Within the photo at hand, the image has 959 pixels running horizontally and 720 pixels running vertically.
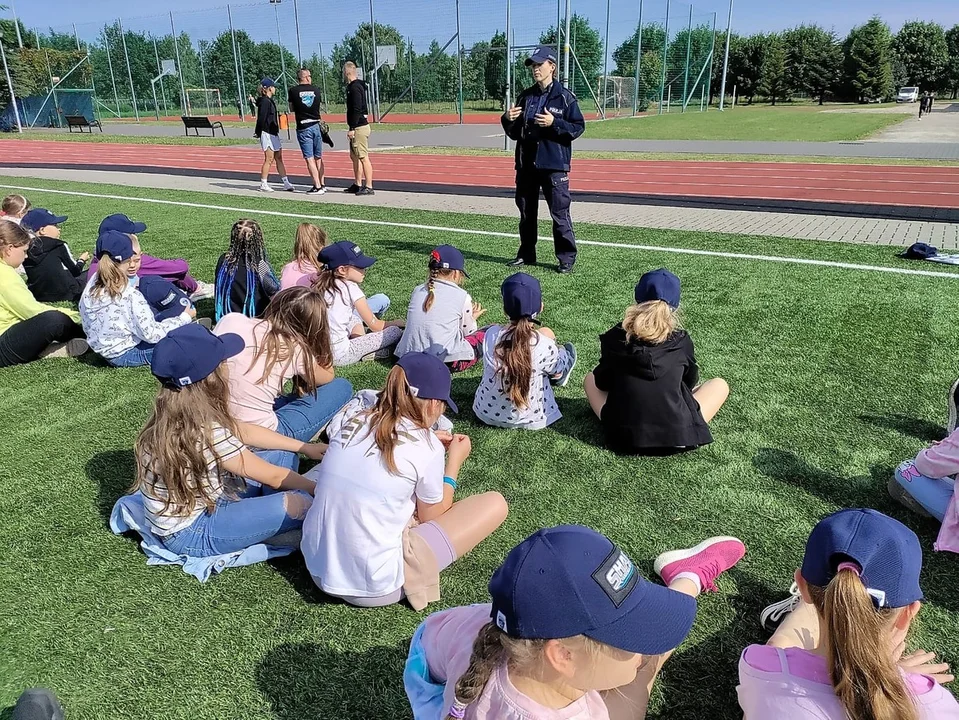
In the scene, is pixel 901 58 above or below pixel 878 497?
above

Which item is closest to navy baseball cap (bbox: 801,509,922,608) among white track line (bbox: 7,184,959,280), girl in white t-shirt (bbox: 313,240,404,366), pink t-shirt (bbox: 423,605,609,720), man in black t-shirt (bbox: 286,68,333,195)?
pink t-shirt (bbox: 423,605,609,720)

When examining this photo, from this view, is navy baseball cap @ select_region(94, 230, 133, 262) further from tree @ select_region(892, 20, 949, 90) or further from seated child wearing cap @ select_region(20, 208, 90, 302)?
tree @ select_region(892, 20, 949, 90)

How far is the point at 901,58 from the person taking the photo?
6538 cm

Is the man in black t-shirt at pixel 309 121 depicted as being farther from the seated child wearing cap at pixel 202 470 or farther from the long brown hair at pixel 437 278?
the seated child wearing cap at pixel 202 470

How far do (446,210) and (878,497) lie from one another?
9.04 m

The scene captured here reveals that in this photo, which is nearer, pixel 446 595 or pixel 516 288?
pixel 446 595

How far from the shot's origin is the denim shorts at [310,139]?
13.5 m

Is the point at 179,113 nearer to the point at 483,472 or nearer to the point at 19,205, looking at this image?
the point at 19,205

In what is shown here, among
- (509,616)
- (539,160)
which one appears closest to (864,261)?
(539,160)

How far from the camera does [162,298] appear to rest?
5.90m

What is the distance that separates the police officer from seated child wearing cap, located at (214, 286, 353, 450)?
13.2 ft

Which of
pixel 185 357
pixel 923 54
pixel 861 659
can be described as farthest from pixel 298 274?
pixel 923 54

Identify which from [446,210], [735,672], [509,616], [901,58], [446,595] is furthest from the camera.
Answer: [901,58]

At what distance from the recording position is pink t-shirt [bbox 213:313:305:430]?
12.4 feet
